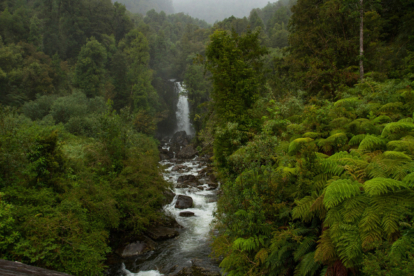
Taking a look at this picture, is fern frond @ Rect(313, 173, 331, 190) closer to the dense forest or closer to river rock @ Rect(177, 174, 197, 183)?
the dense forest

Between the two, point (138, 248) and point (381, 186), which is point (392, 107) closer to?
point (381, 186)

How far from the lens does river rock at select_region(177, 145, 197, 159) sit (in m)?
34.8

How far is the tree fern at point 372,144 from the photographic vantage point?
5.42 m

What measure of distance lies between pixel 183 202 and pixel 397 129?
14.1m

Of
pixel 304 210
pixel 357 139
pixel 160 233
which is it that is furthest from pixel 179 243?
pixel 357 139

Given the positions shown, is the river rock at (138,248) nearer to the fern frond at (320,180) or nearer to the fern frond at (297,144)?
the fern frond at (297,144)

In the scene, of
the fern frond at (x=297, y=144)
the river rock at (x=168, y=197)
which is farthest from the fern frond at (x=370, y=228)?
the river rock at (x=168, y=197)

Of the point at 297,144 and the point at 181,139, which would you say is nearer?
the point at 297,144

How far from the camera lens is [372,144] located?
17.7 ft

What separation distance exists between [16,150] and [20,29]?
39971 mm

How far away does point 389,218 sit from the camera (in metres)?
3.36

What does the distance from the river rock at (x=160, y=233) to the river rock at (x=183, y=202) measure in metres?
3.23

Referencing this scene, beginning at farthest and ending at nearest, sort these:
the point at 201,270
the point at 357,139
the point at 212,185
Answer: the point at 212,185
the point at 201,270
the point at 357,139

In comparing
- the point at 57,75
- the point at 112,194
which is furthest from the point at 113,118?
the point at 57,75
